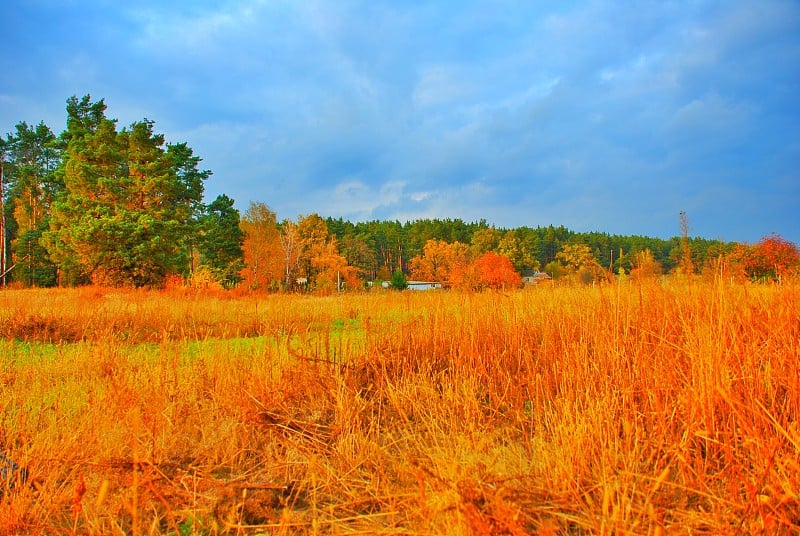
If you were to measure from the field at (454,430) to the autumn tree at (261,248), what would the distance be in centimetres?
3271

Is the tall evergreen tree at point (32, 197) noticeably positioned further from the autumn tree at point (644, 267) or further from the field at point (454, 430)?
the autumn tree at point (644, 267)

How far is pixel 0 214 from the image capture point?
29.4 m

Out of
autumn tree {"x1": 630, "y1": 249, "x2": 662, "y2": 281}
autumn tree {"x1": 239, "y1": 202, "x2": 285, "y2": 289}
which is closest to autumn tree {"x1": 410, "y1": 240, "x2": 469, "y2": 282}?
autumn tree {"x1": 239, "y1": 202, "x2": 285, "y2": 289}

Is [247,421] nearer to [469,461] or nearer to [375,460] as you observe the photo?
[375,460]

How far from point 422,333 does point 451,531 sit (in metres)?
3.24

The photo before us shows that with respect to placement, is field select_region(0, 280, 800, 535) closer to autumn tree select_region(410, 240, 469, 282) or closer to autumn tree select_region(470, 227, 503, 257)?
autumn tree select_region(410, 240, 469, 282)

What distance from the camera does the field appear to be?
1.78 m

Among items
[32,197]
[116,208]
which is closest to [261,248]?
[116,208]

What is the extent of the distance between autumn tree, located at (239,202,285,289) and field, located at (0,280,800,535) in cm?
3271

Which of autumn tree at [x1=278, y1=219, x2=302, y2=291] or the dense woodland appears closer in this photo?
the dense woodland

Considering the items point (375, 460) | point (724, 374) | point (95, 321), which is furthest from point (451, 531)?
point (95, 321)

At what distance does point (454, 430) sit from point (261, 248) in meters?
36.7

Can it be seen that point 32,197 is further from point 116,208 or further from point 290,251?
point 290,251

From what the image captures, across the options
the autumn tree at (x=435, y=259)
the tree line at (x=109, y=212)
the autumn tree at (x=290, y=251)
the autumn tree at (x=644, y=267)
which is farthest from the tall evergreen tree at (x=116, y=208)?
the autumn tree at (x=435, y=259)
